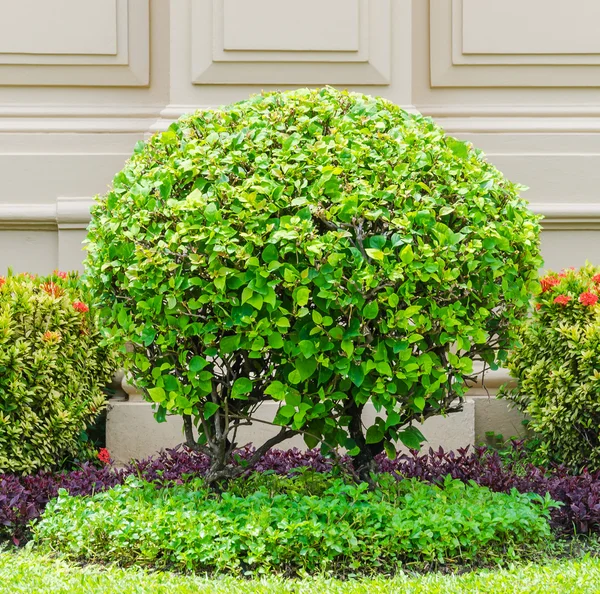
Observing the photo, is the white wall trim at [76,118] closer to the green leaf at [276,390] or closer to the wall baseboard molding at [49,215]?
the wall baseboard molding at [49,215]

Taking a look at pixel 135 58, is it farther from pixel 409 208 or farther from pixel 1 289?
pixel 409 208

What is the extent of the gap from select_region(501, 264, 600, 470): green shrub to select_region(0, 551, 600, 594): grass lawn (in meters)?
1.34

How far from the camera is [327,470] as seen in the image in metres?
4.60

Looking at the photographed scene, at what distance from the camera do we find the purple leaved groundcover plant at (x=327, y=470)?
404 centimetres

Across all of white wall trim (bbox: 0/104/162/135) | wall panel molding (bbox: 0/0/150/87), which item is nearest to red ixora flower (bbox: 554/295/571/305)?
white wall trim (bbox: 0/104/162/135)

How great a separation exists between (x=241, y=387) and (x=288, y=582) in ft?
2.85

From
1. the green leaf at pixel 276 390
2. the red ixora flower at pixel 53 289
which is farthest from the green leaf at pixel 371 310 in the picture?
the red ixora flower at pixel 53 289

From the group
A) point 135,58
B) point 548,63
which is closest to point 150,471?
point 135,58

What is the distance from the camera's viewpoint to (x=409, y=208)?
364 centimetres

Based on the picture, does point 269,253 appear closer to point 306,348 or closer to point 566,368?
point 306,348

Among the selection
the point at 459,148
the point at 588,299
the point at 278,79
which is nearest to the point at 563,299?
the point at 588,299

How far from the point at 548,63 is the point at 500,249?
2.97 metres

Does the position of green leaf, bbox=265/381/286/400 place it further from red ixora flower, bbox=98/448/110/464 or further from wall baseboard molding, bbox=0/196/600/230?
wall baseboard molding, bbox=0/196/600/230

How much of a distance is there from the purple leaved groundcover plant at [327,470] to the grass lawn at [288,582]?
58 cm
